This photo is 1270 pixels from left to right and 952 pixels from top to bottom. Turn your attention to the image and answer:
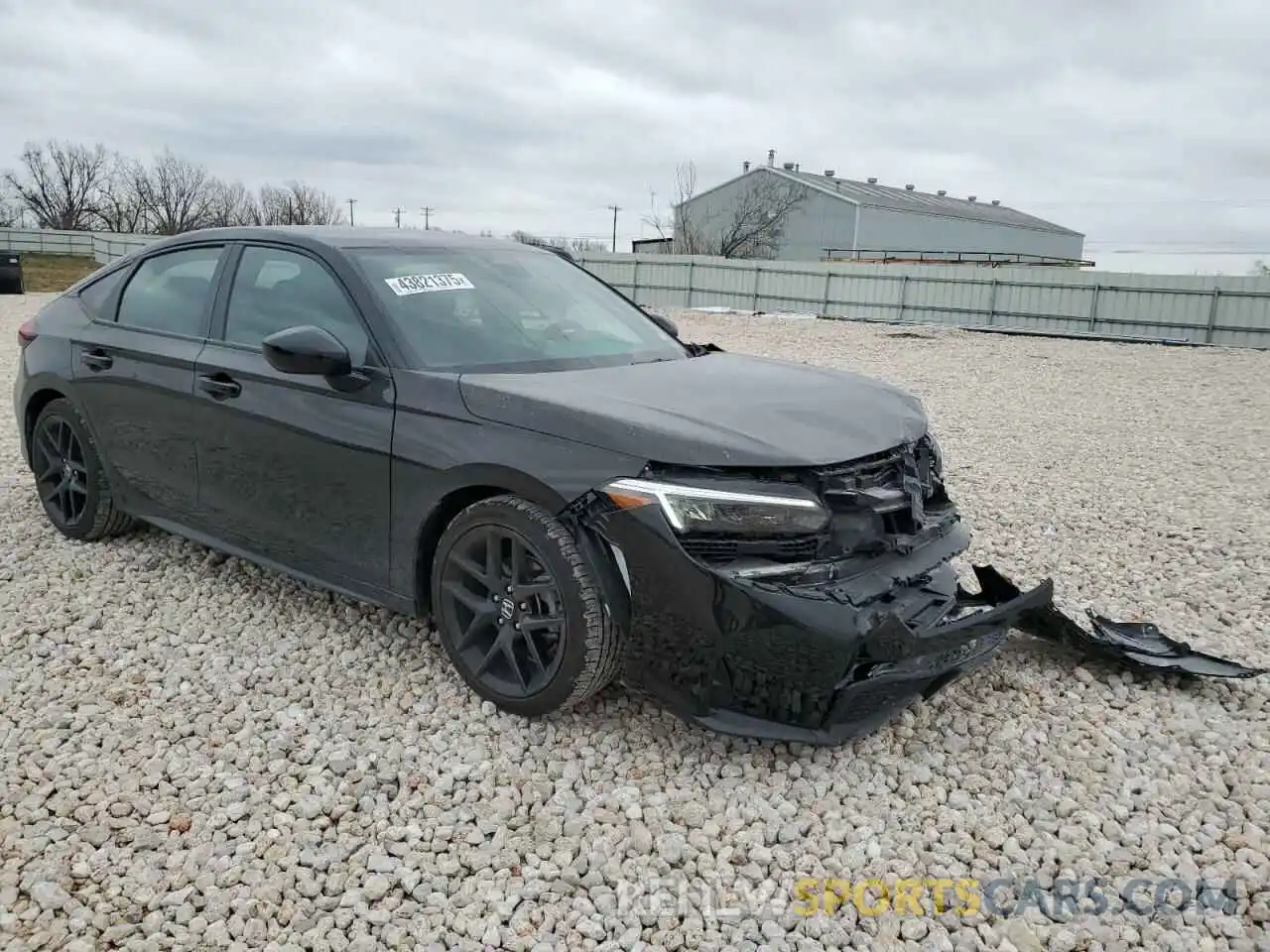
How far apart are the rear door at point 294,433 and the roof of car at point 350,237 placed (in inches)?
3.2

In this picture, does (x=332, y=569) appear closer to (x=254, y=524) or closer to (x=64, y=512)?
(x=254, y=524)

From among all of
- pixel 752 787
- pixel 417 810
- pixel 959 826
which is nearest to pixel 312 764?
pixel 417 810

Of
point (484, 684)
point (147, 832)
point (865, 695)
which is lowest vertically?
point (147, 832)

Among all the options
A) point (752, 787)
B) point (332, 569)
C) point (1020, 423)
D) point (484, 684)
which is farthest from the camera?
point (1020, 423)

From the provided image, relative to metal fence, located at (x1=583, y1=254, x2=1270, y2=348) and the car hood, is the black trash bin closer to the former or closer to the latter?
metal fence, located at (x1=583, y1=254, x2=1270, y2=348)

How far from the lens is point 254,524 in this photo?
3.92 m

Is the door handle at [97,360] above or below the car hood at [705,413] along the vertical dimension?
below

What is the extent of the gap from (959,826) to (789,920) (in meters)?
0.67

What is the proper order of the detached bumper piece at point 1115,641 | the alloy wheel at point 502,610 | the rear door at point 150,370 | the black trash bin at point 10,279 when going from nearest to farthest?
the alloy wheel at point 502,610
the detached bumper piece at point 1115,641
the rear door at point 150,370
the black trash bin at point 10,279

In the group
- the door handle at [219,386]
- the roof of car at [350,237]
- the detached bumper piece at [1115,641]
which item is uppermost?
the roof of car at [350,237]

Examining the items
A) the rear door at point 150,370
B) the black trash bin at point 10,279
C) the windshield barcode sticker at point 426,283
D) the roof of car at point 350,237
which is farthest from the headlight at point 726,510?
the black trash bin at point 10,279

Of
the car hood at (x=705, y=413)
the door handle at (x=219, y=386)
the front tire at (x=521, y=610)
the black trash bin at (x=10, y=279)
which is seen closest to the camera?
the car hood at (x=705, y=413)

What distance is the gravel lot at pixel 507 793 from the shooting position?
2.42 meters

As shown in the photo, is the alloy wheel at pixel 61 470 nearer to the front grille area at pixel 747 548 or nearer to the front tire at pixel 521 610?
the front tire at pixel 521 610
